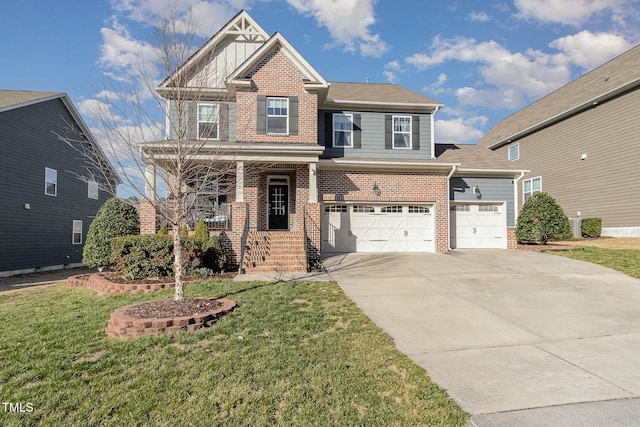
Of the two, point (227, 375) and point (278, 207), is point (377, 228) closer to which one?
point (278, 207)

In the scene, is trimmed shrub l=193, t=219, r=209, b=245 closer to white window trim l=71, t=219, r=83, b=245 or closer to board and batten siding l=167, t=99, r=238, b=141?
board and batten siding l=167, t=99, r=238, b=141

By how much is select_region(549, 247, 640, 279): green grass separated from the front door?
1007cm

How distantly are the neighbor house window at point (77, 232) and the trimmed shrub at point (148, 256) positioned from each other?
1144 cm

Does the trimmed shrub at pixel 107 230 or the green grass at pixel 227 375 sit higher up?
the trimmed shrub at pixel 107 230

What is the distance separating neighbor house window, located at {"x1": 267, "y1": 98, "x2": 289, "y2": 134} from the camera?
12734 millimetres

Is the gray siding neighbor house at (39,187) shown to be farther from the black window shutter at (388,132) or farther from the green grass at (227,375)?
the black window shutter at (388,132)

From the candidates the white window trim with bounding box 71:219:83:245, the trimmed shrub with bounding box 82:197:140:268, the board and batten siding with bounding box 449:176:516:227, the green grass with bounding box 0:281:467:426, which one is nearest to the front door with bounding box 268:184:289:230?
the trimmed shrub with bounding box 82:197:140:268

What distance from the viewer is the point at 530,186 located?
22.1m

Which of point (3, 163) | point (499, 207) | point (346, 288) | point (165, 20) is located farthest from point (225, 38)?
point (499, 207)

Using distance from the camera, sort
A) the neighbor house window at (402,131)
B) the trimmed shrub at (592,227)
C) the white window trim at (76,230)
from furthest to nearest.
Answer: the white window trim at (76,230) < the trimmed shrub at (592,227) < the neighbor house window at (402,131)

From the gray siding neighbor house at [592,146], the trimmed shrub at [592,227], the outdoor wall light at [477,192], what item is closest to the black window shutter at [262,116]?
the outdoor wall light at [477,192]

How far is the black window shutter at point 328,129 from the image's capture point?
14118mm

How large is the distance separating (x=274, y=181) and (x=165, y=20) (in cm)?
808

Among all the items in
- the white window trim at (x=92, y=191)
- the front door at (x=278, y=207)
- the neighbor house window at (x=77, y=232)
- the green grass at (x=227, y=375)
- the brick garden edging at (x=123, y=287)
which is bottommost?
the green grass at (x=227, y=375)
